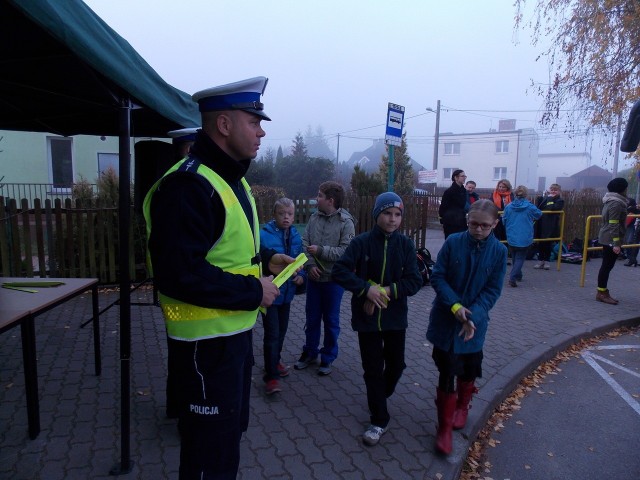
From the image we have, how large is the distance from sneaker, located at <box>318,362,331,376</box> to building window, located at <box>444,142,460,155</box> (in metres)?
67.2

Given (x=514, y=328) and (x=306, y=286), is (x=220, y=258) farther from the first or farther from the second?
(x=514, y=328)

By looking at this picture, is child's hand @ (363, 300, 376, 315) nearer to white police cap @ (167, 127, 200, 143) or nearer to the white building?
white police cap @ (167, 127, 200, 143)

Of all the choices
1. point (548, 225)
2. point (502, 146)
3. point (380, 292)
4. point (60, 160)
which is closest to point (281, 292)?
point (380, 292)

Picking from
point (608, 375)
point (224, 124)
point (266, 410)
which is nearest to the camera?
point (224, 124)

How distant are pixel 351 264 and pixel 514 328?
3.83 metres

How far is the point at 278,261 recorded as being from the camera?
239 cm

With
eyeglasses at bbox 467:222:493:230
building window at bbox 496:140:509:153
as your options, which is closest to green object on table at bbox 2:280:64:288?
eyeglasses at bbox 467:222:493:230

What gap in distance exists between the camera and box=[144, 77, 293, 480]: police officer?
1726 millimetres

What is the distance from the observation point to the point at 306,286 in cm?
461

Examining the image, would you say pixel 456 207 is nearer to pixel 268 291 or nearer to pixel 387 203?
pixel 387 203

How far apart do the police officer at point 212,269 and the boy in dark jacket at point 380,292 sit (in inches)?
52.6

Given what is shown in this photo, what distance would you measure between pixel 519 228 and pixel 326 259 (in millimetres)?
6020

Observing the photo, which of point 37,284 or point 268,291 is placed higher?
point 268,291

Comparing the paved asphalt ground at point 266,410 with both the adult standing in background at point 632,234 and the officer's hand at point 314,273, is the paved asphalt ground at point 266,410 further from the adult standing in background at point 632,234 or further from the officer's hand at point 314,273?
the adult standing in background at point 632,234
